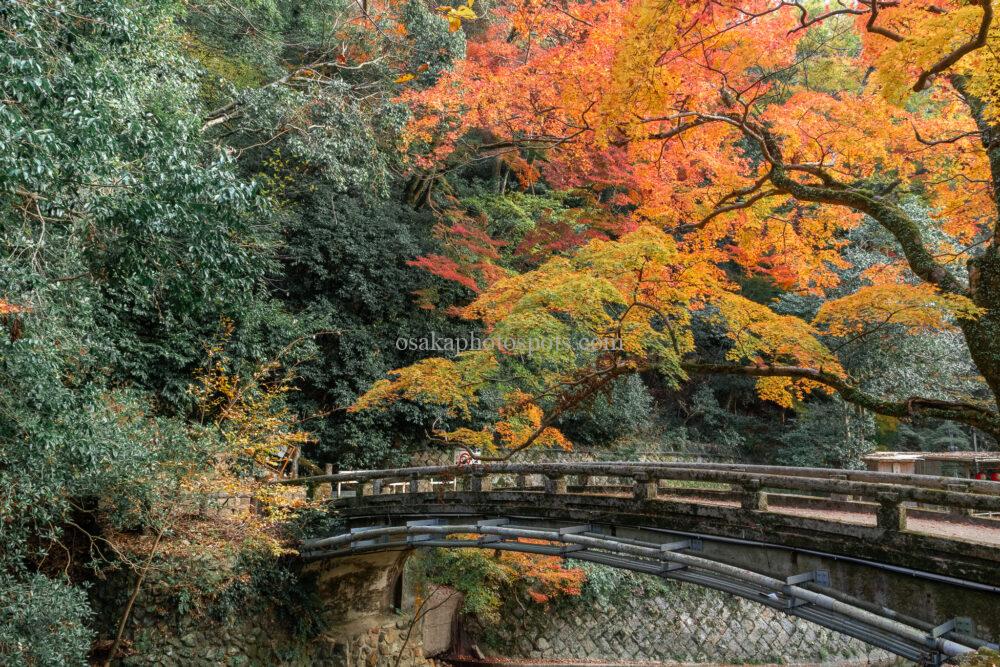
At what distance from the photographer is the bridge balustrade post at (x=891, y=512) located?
19.5 ft

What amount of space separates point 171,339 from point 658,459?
15127 millimetres

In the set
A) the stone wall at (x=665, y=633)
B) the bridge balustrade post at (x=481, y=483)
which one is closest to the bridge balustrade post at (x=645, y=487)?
the bridge balustrade post at (x=481, y=483)


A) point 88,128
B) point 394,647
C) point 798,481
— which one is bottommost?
point 394,647

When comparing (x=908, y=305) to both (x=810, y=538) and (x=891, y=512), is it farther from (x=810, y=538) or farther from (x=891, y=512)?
(x=810, y=538)

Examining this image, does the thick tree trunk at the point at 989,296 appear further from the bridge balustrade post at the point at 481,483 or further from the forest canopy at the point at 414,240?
the bridge balustrade post at the point at 481,483

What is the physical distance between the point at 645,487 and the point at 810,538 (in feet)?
6.72

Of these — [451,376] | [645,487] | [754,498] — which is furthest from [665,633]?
[754,498]

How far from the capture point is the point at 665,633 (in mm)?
17250

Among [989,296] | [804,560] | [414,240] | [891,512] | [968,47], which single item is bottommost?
[804,560]

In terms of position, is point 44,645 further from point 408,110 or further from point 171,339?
point 408,110

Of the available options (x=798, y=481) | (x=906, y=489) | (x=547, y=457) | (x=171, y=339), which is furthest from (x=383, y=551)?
(x=906, y=489)

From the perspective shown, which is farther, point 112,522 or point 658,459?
point 658,459

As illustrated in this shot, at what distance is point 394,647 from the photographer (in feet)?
49.0

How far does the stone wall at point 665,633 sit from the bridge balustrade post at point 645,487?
9.60 metres
